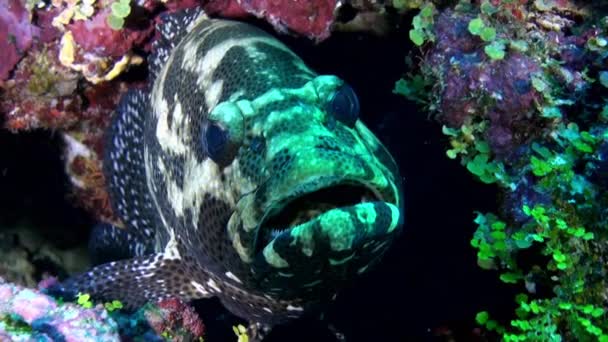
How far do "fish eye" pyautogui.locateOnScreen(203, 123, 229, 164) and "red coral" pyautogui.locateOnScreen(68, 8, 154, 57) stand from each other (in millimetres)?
2044

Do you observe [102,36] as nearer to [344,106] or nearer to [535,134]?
[344,106]

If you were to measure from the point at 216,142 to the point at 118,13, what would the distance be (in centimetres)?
205

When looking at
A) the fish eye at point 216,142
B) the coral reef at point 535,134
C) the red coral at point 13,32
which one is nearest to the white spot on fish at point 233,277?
the fish eye at point 216,142

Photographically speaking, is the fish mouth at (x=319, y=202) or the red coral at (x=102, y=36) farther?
the red coral at (x=102, y=36)

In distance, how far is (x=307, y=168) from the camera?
8.05 ft

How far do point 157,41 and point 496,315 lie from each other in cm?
371

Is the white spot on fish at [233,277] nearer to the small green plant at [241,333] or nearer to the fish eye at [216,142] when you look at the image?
the fish eye at [216,142]

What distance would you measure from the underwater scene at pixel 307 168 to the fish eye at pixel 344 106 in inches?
Answer: 0.6

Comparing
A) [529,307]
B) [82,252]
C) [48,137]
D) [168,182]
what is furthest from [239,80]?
[82,252]

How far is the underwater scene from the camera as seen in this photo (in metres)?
2.60

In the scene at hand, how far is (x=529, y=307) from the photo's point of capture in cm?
257

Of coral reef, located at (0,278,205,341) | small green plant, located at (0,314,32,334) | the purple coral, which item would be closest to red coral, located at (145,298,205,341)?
coral reef, located at (0,278,205,341)

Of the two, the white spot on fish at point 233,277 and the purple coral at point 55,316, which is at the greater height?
the purple coral at point 55,316

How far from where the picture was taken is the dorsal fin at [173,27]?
4645 mm
